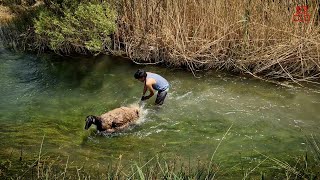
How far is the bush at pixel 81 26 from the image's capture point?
9.62 m

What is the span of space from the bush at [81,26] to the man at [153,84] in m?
2.36

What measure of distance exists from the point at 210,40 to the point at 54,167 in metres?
5.08

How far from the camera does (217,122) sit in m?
7.48

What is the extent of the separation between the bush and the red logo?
4039 mm

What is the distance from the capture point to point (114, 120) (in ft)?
22.9

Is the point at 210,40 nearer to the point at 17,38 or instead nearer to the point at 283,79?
the point at 283,79

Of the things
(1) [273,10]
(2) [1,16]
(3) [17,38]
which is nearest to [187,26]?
(1) [273,10]

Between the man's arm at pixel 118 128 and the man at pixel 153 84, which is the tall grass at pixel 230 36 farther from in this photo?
the man's arm at pixel 118 128

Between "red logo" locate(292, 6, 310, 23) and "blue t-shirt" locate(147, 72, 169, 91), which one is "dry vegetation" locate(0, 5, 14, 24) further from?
"red logo" locate(292, 6, 310, 23)

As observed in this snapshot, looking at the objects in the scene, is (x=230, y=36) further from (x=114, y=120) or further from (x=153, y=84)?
(x=114, y=120)

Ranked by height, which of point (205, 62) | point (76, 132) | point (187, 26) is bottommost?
point (76, 132)

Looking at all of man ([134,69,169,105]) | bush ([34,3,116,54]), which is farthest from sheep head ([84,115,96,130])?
bush ([34,3,116,54])

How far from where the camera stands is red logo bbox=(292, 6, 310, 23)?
29.0 feet

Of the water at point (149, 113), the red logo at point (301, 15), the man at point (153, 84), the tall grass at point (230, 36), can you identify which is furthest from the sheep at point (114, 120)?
the red logo at point (301, 15)
